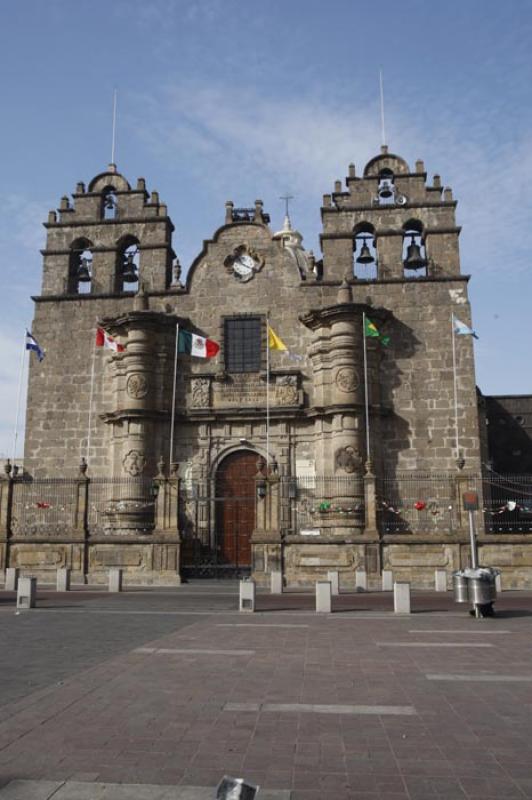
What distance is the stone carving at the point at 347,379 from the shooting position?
24.7 meters

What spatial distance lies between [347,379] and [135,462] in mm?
8299

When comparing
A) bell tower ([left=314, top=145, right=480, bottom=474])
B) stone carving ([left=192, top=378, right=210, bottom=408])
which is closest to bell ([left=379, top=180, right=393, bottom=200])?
bell tower ([left=314, top=145, right=480, bottom=474])

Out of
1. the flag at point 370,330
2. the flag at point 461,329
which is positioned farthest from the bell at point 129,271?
the flag at point 461,329

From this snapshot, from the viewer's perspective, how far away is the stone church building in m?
23.7

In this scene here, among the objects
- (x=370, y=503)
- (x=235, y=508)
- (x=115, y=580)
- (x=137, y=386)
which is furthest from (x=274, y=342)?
(x=115, y=580)

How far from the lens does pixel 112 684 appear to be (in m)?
7.29

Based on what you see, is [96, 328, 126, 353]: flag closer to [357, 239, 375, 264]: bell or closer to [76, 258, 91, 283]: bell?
[76, 258, 91, 283]: bell

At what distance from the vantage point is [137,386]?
84.2 feet

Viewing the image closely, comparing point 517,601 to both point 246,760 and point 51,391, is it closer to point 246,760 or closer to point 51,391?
point 246,760

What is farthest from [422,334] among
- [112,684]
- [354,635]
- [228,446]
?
[112,684]

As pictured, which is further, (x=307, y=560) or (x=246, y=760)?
(x=307, y=560)

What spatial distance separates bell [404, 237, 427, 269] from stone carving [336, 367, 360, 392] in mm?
5166

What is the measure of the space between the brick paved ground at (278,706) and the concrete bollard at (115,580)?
6.96 meters

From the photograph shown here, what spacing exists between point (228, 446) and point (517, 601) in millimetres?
12327
